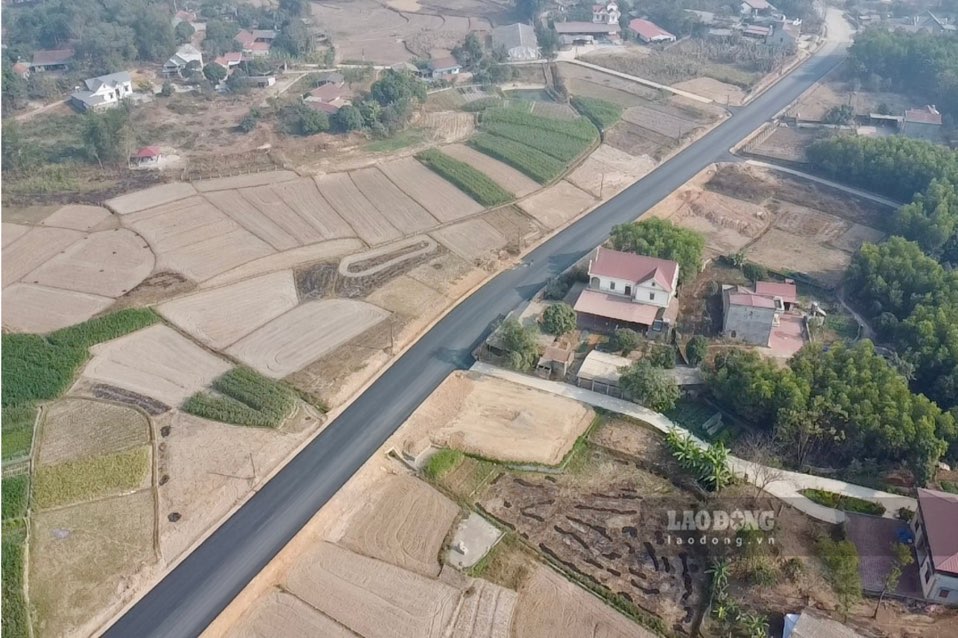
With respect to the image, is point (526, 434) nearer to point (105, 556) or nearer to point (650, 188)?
point (105, 556)

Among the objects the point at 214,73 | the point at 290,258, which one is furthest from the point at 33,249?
the point at 214,73

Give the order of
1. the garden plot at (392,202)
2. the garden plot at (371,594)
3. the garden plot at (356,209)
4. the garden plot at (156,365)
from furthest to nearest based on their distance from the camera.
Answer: the garden plot at (392,202), the garden plot at (356,209), the garden plot at (156,365), the garden plot at (371,594)

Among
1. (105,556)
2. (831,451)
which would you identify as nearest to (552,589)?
(831,451)

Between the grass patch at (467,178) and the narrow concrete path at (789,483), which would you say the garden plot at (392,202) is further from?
the narrow concrete path at (789,483)

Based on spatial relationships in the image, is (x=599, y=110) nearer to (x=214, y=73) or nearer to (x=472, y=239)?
(x=472, y=239)

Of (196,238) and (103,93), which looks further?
(103,93)

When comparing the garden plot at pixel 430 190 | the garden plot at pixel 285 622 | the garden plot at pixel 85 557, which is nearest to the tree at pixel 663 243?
the garden plot at pixel 430 190
